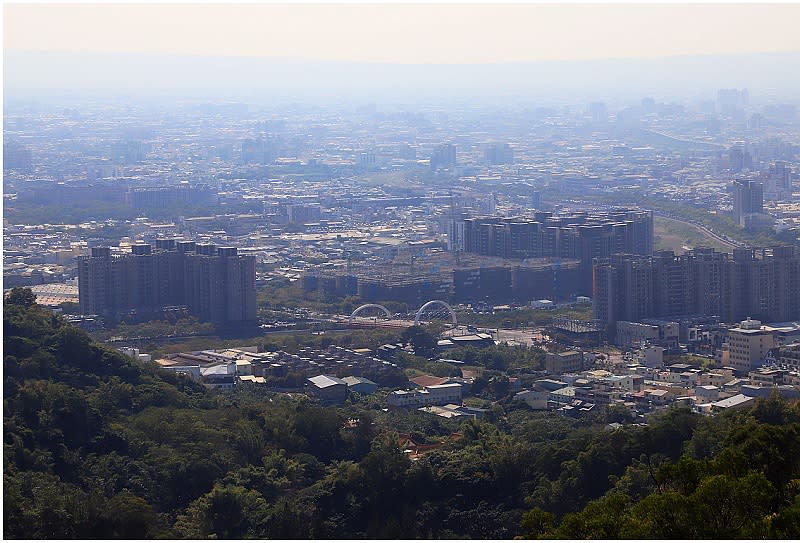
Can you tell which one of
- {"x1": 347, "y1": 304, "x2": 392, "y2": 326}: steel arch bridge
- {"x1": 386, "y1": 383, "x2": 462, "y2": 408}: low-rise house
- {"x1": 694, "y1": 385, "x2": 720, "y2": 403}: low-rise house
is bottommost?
{"x1": 386, "y1": 383, "x2": 462, "y2": 408}: low-rise house

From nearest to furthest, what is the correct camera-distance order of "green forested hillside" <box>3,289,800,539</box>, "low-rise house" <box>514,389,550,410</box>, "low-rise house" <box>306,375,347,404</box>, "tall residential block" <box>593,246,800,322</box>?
"green forested hillside" <box>3,289,800,539</box> < "low-rise house" <box>514,389,550,410</box> < "low-rise house" <box>306,375,347,404</box> < "tall residential block" <box>593,246,800,322</box>

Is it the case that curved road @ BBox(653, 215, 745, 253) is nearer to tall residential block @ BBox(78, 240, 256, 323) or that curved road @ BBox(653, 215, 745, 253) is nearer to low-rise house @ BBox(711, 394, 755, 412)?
tall residential block @ BBox(78, 240, 256, 323)

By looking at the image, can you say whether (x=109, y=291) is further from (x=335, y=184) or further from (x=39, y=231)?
(x=335, y=184)

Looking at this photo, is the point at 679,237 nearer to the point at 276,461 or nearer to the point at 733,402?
the point at 733,402

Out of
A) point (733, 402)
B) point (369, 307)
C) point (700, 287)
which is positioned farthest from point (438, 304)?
point (733, 402)

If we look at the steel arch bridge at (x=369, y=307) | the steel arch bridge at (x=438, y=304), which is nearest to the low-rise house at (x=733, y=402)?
the steel arch bridge at (x=438, y=304)

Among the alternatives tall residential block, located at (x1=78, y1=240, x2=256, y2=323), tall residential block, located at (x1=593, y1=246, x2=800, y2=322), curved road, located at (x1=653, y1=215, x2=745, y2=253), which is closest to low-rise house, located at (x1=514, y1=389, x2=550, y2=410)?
tall residential block, located at (x1=593, y1=246, x2=800, y2=322)

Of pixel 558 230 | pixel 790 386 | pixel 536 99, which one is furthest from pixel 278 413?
pixel 536 99

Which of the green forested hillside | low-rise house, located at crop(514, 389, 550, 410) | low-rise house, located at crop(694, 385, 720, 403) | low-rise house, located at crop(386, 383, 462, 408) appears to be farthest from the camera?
low-rise house, located at crop(386, 383, 462, 408)
